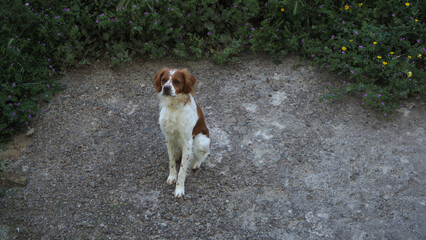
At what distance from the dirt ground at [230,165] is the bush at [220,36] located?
0.23 meters

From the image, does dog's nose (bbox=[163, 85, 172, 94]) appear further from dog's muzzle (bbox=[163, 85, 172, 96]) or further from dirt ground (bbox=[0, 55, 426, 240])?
dirt ground (bbox=[0, 55, 426, 240])

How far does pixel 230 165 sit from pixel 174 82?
120 centimetres

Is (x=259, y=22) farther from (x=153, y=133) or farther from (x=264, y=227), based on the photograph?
(x=264, y=227)

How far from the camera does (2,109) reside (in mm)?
4531

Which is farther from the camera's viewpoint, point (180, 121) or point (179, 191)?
point (179, 191)

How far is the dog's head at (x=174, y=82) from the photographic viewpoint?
3559 mm

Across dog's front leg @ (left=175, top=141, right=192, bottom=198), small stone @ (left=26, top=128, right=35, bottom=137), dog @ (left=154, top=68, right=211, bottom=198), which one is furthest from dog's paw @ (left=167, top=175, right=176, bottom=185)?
small stone @ (left=26, top=128, right=35, bottom=137)

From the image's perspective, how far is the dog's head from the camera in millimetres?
→ 3559

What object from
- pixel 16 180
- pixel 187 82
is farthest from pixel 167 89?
pixel 16 180

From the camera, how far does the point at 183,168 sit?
12.8ft

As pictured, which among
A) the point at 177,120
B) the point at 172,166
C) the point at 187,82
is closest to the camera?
the point at 187,82

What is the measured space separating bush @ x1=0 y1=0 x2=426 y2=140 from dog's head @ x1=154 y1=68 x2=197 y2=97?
6.23ft

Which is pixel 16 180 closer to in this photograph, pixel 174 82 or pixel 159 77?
pixel 159 77

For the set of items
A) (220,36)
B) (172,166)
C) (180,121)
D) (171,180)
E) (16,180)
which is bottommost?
(16,180)
